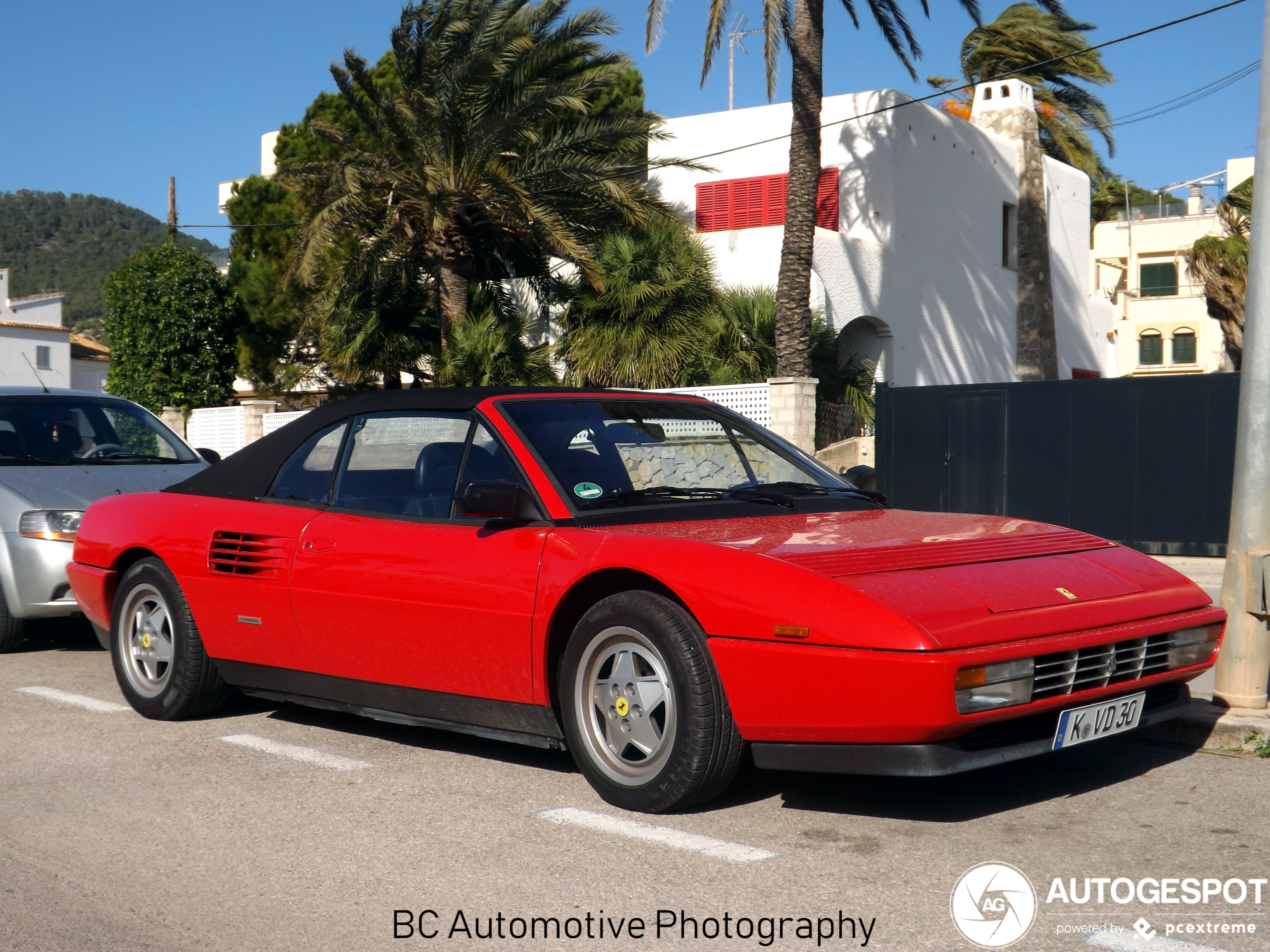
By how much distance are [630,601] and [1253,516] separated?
3.02 meters

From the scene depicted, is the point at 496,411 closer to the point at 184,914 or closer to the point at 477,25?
the point at 184,914

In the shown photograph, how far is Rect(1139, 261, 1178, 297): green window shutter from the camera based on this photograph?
54688mm

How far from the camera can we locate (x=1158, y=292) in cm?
5534

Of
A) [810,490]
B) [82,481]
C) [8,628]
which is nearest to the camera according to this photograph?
[810,490]

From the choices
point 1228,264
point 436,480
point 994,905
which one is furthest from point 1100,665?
point 1228,264

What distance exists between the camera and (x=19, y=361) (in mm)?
64312

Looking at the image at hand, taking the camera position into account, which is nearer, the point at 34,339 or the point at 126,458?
the point at 126,458

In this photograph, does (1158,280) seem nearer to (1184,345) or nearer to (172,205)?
(1184,345)

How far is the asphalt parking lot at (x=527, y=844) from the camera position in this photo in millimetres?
3525

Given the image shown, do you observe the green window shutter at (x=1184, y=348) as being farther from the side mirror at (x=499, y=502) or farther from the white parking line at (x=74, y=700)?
the side mirror at (x=499, y=502)

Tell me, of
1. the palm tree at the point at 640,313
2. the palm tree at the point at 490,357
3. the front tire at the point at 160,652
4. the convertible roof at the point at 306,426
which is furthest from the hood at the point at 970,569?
the palm tree at the point at 490,357

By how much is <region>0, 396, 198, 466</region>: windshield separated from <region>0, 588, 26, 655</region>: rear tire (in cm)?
104

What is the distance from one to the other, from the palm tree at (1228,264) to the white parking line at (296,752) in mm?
26880

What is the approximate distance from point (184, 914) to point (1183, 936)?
2.63 metres
